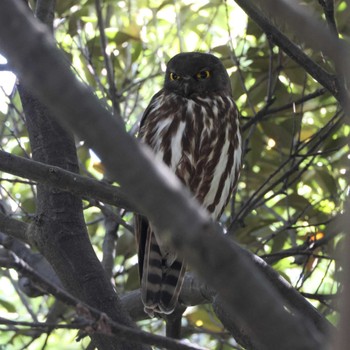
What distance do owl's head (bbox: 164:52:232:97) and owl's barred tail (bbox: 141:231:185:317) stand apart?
3.42ft

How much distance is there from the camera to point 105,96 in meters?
4.91

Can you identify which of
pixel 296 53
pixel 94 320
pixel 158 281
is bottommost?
pixel 94 320

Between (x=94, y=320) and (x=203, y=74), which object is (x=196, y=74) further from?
(x=94, y=320)

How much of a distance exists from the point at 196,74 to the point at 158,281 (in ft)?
4.87

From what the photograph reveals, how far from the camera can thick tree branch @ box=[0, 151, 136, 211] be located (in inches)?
112

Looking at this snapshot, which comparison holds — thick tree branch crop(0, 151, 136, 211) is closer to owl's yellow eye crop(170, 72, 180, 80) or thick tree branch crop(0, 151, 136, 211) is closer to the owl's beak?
the owl's beak

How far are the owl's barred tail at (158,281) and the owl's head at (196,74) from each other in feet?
3.42

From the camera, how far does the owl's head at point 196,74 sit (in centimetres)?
496

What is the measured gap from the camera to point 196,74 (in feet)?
16.6

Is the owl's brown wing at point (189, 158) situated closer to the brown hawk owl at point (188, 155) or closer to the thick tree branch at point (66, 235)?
the brown hawk owl at point (188, 155)

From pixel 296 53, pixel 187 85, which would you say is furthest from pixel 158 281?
pixel 296 53

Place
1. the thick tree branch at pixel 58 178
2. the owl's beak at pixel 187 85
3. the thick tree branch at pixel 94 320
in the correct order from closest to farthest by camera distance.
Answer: the thick tree branch at pixel 94 320
the thick tree branch at pixel 58 178
the owl's beak at pixel 187 85

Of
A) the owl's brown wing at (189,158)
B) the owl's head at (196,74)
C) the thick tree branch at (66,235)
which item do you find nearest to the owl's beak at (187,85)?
the owl's head at (196,74)

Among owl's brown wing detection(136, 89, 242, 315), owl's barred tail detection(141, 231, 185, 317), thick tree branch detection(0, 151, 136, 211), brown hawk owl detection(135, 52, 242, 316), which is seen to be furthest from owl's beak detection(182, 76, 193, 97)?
thick tree branch detection(0, 151, 136, 211)
